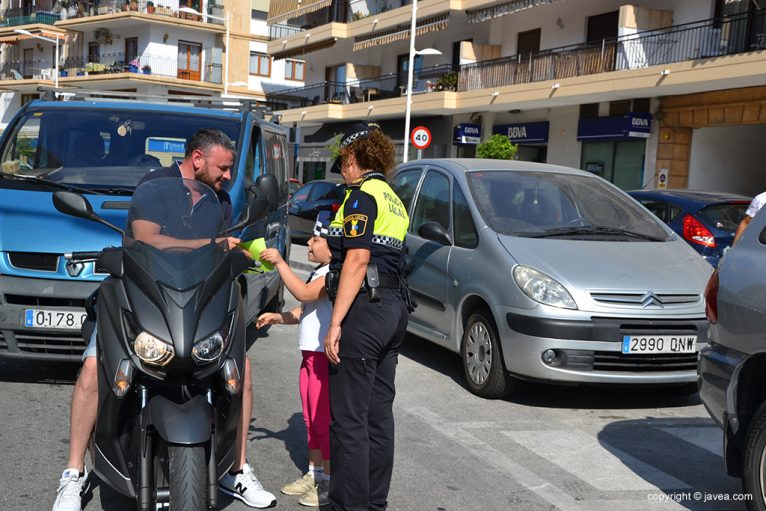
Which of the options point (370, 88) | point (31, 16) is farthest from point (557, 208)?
Answer: point (31, 16)

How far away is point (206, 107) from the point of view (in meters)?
8.49

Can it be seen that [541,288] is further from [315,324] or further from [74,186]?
[74,186]

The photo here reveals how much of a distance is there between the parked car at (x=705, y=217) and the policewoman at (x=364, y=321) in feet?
23.6

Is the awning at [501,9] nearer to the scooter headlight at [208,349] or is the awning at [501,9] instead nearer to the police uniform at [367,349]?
the police uniform at [367,349]

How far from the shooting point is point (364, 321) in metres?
4.00

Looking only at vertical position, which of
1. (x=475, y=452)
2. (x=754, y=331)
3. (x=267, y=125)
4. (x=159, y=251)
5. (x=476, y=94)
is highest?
(x=476, y=94)

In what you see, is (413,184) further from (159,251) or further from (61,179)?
(159,251)

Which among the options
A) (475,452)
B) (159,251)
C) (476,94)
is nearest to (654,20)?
(476,94)

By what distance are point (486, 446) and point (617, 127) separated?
20185mm

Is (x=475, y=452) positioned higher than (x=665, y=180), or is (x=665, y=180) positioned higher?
(x=665, y=180)

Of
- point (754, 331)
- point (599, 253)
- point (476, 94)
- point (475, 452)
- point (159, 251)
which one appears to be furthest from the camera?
point (476, 94)

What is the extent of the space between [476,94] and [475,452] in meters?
24.5

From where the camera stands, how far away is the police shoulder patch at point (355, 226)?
3.91m

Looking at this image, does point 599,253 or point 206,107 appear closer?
point 599,253
